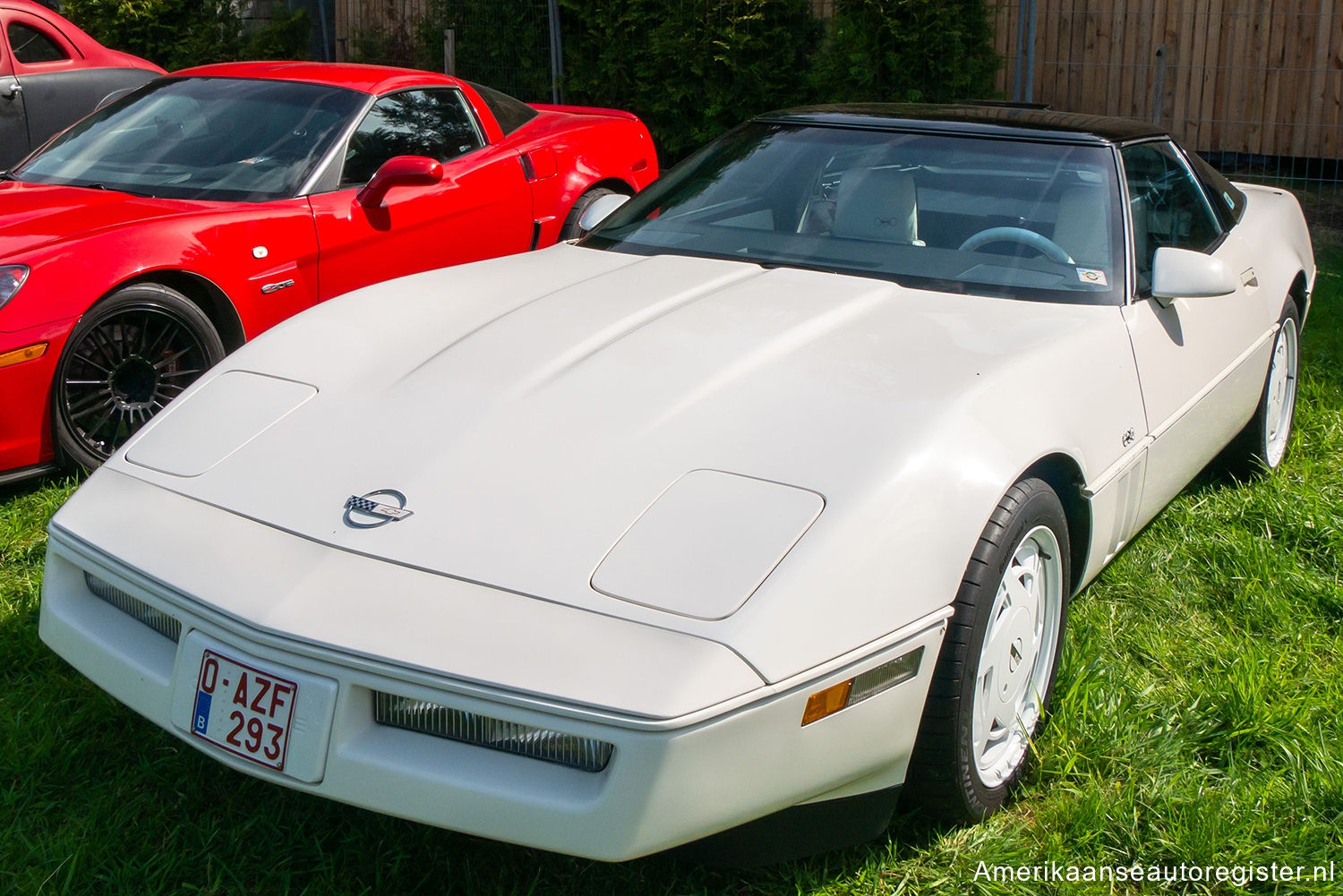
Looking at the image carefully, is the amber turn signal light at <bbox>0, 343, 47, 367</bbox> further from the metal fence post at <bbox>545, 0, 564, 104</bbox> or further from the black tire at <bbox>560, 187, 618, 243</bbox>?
the metal fence post at <bbox>545, 0, 564, 104</bbox>

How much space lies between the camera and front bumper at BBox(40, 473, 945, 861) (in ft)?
5.63

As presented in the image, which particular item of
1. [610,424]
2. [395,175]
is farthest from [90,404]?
[610,424]

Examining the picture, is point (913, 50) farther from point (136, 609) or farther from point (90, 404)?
point (136, 609)

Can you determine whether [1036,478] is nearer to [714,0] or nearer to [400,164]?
[400,164]

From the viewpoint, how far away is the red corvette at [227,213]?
3639 millimetres

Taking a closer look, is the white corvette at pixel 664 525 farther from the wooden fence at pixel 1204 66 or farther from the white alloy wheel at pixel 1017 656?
the wooden fence at pixel 1204 66

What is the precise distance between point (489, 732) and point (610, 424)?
2.06ft

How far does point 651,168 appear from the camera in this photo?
20.5 ft

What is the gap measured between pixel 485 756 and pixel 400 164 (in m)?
3.17

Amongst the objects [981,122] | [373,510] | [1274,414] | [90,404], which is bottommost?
[1274,414]

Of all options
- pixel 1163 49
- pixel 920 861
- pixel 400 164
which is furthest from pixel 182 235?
pixel 1163 49

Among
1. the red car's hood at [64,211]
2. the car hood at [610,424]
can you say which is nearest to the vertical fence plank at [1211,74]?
the car hood at [610,424]

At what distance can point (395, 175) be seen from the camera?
4508mm

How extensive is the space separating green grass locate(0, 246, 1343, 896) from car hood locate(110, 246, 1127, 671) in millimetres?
592
